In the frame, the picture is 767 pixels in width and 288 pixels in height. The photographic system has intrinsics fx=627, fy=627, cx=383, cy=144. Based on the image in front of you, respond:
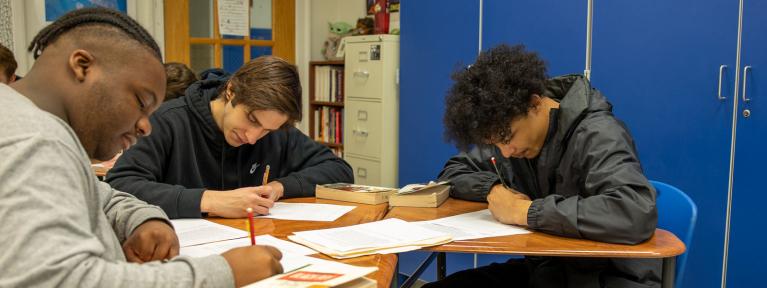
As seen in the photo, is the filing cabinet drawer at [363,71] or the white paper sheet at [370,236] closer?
the white paper sheet at [370,236]

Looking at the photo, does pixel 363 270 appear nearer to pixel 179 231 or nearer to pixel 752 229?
pixel 179 231

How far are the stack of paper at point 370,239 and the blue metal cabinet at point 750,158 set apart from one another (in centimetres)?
167

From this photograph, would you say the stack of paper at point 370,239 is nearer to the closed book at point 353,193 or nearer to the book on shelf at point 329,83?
the closed book at point 353,193

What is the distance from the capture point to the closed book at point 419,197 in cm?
195

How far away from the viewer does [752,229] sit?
101 inches

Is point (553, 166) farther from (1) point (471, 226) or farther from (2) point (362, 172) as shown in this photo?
(2) point (362, 172)

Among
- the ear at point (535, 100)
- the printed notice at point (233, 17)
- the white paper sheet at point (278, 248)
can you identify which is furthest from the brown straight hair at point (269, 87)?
the printed notice at point (233, 17)

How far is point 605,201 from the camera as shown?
1.53 metres

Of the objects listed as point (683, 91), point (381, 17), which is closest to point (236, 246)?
point (683, 91)

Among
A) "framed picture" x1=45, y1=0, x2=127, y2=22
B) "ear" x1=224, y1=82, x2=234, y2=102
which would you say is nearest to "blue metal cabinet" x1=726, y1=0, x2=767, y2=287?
"ear" x1=224, y1=82, x2=234, y2=102

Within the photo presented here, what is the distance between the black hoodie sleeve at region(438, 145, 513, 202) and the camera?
6.55ft

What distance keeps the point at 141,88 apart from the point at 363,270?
0.48 m

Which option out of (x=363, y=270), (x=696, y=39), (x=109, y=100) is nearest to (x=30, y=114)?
(x=109, y=100)

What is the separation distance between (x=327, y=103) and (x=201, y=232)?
127 inches
